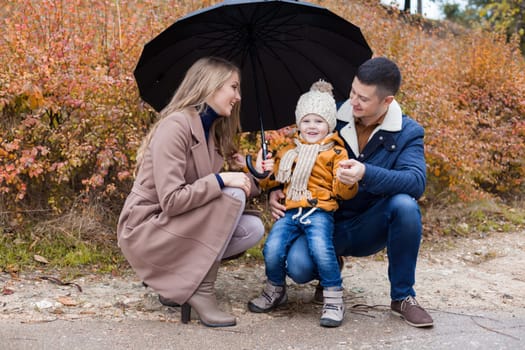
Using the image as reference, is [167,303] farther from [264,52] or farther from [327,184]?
[264,52]

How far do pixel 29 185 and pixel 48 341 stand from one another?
6.29 feet

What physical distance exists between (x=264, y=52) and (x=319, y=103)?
0.51 metres

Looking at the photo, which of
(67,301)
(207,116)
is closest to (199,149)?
(207,116)

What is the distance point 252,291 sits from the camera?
3857 mm

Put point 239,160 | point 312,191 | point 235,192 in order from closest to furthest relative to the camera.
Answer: point 235,192 < point 312,191 < point 239,160

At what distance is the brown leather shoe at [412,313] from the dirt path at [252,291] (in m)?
0.36

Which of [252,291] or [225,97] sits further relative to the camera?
[252,291]

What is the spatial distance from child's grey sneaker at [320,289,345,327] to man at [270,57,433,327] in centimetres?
17

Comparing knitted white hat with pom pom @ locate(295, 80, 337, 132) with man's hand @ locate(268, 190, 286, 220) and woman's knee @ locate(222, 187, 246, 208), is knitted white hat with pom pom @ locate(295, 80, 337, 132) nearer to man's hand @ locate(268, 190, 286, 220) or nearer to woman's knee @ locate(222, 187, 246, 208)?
man's hand @ locate(268, 190, 286, 220)

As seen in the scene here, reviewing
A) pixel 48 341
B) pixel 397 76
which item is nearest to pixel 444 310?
pixel 397 76

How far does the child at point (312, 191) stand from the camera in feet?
10.8

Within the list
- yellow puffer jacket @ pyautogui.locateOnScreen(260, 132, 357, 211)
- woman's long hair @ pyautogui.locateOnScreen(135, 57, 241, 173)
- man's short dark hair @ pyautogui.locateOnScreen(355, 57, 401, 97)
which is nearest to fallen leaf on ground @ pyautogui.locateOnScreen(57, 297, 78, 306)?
woman's long hair @ pyautogui.locateOnScreen(135, 57, 241, 173)

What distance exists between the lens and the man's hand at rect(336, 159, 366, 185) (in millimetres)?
3084

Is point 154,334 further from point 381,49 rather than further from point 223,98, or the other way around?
point 381,49
